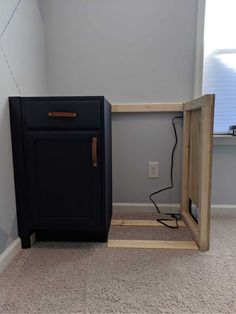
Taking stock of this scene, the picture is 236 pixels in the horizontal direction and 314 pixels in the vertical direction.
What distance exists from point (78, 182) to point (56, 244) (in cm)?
39

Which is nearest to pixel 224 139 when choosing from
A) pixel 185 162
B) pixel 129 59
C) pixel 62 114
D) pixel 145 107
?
pixel 185 162

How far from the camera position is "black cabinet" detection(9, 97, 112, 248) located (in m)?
1.28

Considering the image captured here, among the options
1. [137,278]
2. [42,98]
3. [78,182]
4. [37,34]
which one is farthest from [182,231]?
[37,34]

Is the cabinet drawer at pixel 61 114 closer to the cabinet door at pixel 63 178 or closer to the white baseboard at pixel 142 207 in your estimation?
the cabinet door at pixel 63 178

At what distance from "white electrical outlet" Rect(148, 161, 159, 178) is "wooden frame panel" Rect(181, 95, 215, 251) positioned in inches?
8.4

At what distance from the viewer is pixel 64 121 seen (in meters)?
1.29

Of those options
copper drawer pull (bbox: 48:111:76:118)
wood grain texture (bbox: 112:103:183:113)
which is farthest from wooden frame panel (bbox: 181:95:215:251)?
copper drawer pull (bbox: 48:111:76:118)

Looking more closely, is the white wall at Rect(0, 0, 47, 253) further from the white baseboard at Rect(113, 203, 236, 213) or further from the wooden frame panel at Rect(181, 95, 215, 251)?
the wooden frame panel at Rect(181, 95, 215, 251)

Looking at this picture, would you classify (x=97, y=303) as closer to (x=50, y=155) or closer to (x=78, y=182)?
(x=78, y=182)

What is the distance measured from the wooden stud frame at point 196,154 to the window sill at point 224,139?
242 millimetres

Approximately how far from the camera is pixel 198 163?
55.8 inches

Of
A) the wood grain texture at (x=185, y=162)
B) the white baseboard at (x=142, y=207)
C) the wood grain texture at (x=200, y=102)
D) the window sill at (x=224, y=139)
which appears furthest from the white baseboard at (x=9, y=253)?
the window sill at (x=224, y=139)

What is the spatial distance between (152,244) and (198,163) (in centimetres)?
52

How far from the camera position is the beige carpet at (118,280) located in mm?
930
